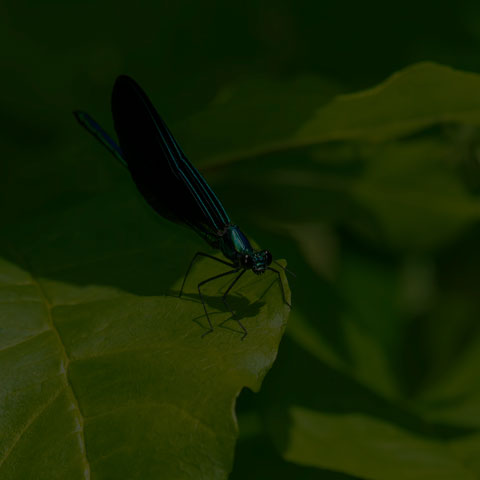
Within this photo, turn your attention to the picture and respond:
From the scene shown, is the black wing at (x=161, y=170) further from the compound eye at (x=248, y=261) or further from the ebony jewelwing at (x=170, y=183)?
the compound eye at (x=248, y=261)

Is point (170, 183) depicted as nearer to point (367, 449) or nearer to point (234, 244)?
point (234, 244)

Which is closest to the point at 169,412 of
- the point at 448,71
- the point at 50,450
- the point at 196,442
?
the point at 196,442

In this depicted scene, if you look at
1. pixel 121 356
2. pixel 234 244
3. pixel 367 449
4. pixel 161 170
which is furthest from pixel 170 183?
pixel 367 449

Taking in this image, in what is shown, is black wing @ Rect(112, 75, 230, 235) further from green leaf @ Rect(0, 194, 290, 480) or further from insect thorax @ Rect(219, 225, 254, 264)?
green leaf @ Rect(0, 194, 290, 480)

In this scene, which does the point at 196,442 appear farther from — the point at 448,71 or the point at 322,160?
the point at 322,160

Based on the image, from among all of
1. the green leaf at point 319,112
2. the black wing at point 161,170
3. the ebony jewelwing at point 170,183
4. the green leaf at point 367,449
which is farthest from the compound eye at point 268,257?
the green leaf at point 367,449

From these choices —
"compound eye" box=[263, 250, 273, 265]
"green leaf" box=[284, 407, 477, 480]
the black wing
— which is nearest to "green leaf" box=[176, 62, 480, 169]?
the black wing

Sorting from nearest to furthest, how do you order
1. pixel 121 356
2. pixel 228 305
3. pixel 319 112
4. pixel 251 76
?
pixel 121 356
pixel 228 305
pixel 319 112
pixel 251 76
